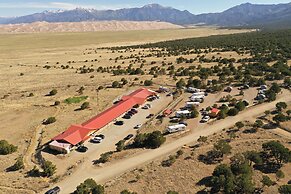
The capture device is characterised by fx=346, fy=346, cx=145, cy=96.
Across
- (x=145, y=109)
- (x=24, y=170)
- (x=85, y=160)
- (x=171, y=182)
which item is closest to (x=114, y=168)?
(x=85, y=160)

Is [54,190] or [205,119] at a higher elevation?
[205,119]

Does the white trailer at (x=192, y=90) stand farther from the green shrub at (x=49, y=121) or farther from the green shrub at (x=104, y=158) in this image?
the green shrub at (x=104, y=158)

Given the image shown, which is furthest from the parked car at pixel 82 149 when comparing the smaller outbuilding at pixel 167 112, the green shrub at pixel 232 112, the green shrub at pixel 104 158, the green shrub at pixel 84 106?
the green shrub at pixel 232 112

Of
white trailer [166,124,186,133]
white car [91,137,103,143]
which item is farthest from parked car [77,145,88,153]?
white trailer [166,124,186,133]

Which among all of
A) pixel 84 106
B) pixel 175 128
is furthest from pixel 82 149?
pixel 84 106

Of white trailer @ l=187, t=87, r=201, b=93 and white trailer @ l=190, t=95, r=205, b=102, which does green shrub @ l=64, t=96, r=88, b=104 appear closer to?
white trailer @ l=187, t=87, r=201, b=93

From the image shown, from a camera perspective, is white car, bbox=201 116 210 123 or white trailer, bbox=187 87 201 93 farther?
white trailer, bbox=187 87 201 93

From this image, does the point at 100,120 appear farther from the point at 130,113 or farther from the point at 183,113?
the point at 183,113

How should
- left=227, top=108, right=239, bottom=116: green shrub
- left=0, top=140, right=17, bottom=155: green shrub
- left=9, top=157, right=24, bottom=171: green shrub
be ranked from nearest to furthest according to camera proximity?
1. left=9, top=157, right=24, bottom=171: green shrub
2. left=0, top=140, right=17, bottom=155: green shrub
3. left=227, top=108, right=239, bottom=116: green shrub
